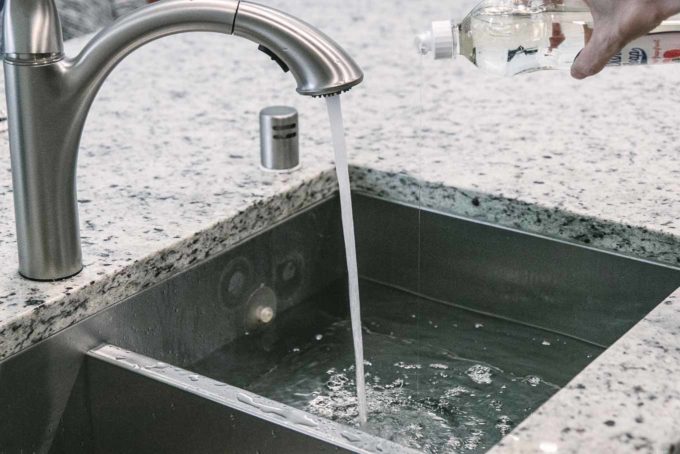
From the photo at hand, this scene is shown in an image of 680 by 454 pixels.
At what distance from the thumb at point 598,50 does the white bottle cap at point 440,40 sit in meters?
0.20

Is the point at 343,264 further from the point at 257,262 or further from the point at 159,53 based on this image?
the point at 159,53

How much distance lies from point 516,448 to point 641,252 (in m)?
0.53

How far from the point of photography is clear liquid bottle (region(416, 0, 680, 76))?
122cm

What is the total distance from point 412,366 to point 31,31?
2.03ft

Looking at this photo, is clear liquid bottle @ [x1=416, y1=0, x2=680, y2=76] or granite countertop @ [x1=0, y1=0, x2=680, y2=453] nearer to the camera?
granite countertop @ [x1=0, y1=0, x2=680, y2=453]

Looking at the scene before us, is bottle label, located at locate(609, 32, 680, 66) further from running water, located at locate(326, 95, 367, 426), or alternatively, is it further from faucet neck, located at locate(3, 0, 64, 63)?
faucet neck, located at locate(3, 0, 64, 63)

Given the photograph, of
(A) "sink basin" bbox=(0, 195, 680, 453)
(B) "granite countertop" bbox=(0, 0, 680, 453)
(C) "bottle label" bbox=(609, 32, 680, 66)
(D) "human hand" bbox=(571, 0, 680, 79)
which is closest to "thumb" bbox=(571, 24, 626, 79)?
(D) "human hand" bbox=(571, 0, 680, 79)

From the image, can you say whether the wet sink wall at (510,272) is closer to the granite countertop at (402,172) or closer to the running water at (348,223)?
the granite countertop at (402,172)

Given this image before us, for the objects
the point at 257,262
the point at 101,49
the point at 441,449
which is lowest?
the point at 441,449

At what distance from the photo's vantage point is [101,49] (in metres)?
1.07

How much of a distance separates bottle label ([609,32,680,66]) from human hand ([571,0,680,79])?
6.5 inches

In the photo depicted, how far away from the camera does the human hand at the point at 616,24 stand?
91cm

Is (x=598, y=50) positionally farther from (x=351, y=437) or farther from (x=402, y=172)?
(x=402, y=172)

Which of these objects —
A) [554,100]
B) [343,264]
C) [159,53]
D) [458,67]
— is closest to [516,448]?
[343,264]
